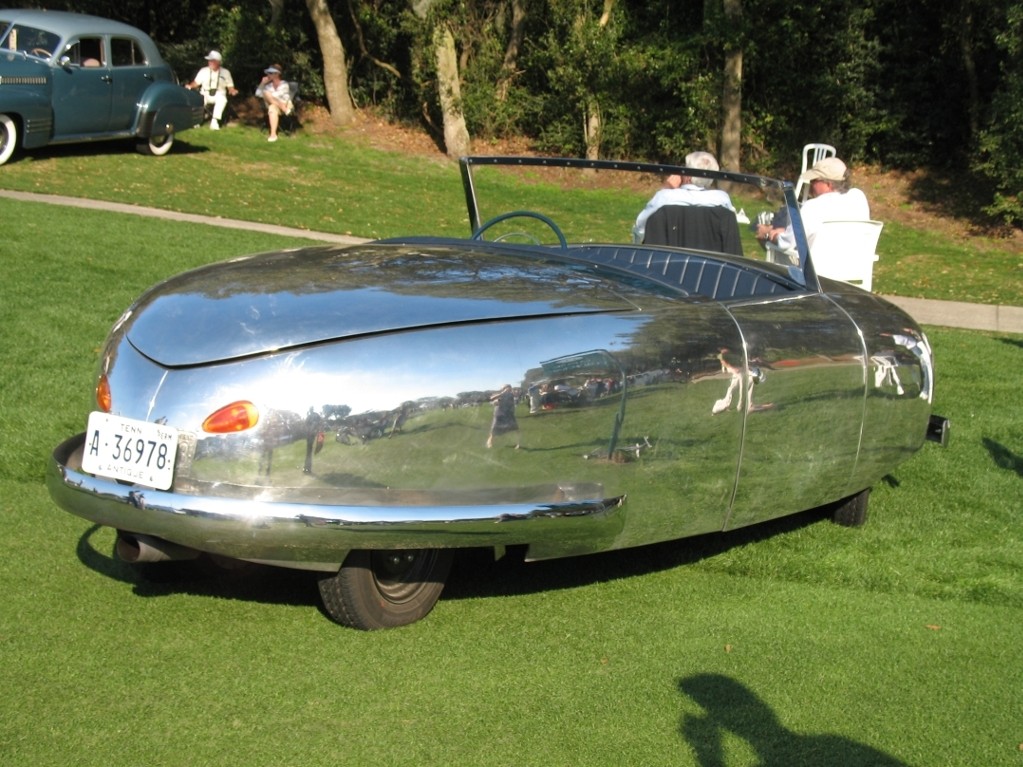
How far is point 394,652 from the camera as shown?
4.06m

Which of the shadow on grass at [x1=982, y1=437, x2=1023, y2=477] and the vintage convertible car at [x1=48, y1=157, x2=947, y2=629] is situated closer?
the vintage convertible car at [x1=48, y1=157, x2=947, y2=629]

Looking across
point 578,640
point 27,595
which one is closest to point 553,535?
point 578,640

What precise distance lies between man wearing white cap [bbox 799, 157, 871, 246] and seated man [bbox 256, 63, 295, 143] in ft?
56.7

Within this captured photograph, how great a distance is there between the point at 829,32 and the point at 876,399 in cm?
2058

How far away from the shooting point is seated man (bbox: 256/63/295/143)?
23.8m

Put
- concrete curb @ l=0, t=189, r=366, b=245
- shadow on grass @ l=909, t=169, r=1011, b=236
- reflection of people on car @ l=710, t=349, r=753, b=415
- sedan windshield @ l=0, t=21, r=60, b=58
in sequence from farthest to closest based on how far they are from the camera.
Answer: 1. shadow on grass @ l=909, t=169, r=1011, b=236
2. sedan windshield @ l=0, t=21, r=60, b=58
3. concrete curb @ l=0, t=189, r=366, b=245
4. reflection of people on car @ l=710, t=349, r=753, b=415

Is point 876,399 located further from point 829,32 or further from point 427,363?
point 829,32

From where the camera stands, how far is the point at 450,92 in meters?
24.7

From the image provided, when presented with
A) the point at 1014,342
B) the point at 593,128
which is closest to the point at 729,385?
the point at 1014,342

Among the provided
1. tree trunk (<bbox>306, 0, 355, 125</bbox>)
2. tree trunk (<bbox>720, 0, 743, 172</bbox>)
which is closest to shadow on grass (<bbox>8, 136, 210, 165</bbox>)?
tree trunk (<bbox>306, 0, 355, 125</bbox>)

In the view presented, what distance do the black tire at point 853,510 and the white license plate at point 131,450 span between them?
319 centimetres

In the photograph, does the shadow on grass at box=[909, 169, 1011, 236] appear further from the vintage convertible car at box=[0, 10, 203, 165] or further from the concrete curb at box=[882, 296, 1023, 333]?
the vintage convertible car at box=[0, 10, 203, 165]

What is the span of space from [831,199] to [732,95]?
15588 mm

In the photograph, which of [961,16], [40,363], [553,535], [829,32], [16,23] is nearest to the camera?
[553,535]
